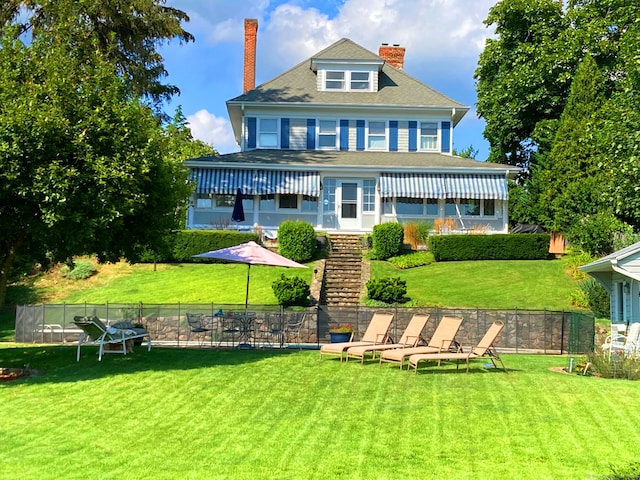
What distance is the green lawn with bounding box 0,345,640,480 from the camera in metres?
7.52

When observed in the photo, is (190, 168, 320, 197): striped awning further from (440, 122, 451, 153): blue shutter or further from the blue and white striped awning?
(440, 122, 451, 153): blue shutter

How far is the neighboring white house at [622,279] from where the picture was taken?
17.2m

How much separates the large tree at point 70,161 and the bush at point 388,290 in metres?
9.74

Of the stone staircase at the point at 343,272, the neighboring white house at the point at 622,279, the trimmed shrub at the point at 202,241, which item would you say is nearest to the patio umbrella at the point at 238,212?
the trimmed shrub at the point at 202,241

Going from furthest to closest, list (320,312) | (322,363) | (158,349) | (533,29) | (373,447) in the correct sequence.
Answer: (533,29)
(320,312)
(158,349)
(322,363)
(373,447)

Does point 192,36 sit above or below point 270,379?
above

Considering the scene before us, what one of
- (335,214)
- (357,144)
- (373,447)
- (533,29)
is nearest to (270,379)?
(373,447)

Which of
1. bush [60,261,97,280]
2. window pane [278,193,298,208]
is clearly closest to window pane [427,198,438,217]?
window pane [278,193,298,208]

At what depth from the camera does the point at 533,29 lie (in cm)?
4044

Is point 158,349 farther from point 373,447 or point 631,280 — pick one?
point 631,280

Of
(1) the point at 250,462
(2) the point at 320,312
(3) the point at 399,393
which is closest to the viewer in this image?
(1) the point at 250,462

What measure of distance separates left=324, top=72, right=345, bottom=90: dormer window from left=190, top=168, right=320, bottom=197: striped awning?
22.7 ft

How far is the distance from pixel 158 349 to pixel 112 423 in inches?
306

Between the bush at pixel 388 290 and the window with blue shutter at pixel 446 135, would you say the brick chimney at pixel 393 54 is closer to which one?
the window with blue shutter at pixel 446 135
